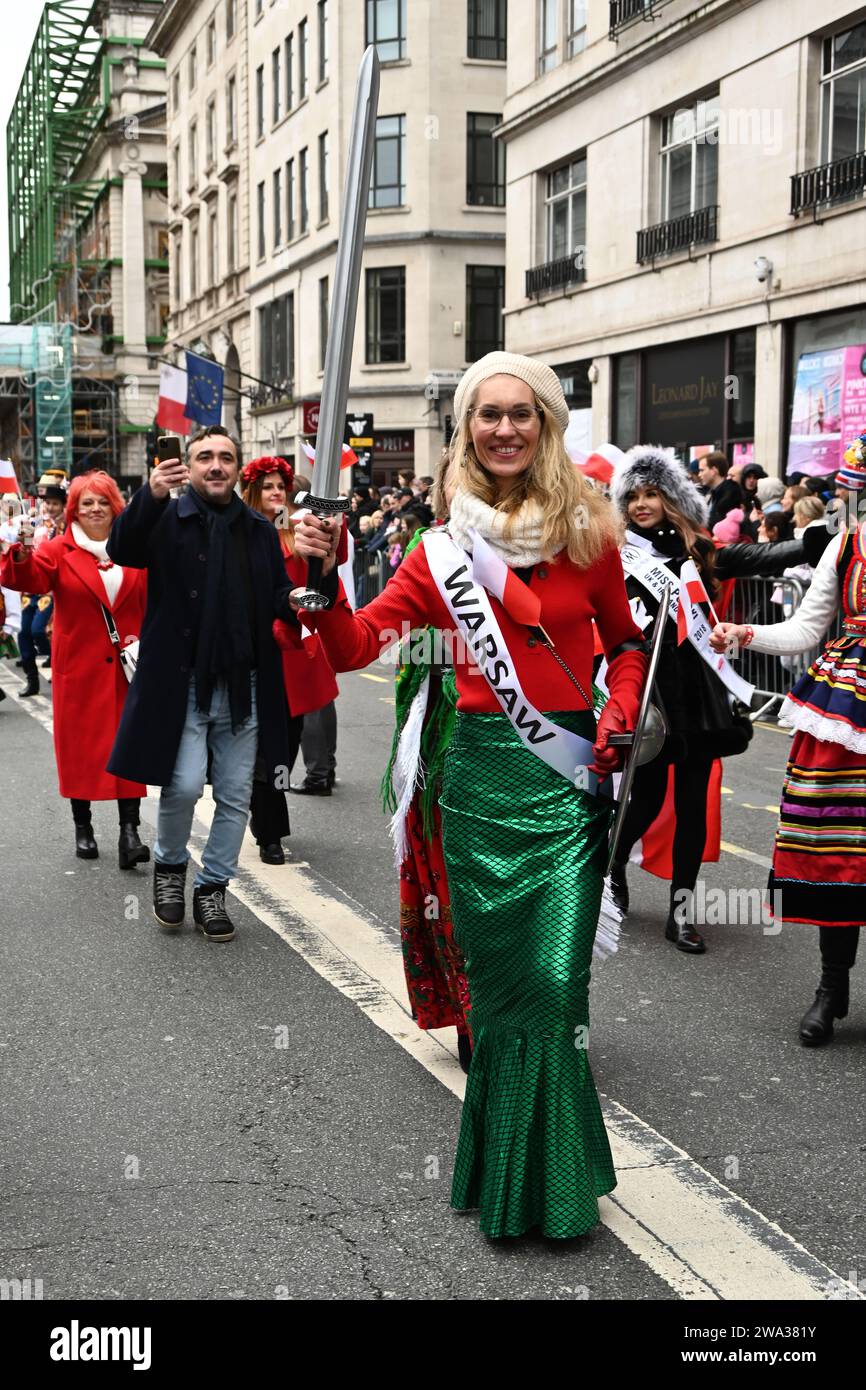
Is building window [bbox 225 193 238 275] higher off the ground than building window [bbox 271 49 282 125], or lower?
lower

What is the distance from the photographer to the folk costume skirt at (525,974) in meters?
3.37

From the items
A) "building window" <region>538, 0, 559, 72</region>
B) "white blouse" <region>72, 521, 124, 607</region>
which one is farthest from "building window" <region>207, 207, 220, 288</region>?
"white blouse" <region>72, 521, 124, 607</region>

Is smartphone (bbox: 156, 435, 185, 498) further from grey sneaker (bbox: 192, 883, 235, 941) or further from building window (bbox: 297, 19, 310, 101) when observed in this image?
building window (bbox: 297, 19, 310, 101)

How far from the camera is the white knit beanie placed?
3.60 m

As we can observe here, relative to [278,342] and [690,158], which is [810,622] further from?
[278,342]

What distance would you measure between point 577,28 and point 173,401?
20811 mm

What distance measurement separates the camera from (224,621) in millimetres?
6062

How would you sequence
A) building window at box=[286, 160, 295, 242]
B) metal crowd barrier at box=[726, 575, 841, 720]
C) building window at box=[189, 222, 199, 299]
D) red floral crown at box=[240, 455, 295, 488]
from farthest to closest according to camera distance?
building window at box=[189, 222, 199, 299] < building window at box=[286, 160, 295, 242] < metal crowd barrier at box=[726, 575, 841, 720] < red floral crown at box=[240, 455, 295, 488]

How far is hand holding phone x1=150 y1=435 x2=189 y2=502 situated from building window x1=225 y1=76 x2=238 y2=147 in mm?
49358

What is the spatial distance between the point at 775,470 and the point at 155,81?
6635 cm

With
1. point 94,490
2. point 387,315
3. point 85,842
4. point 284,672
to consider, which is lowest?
point 85,842

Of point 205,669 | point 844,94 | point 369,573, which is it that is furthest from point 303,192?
point 205,669
